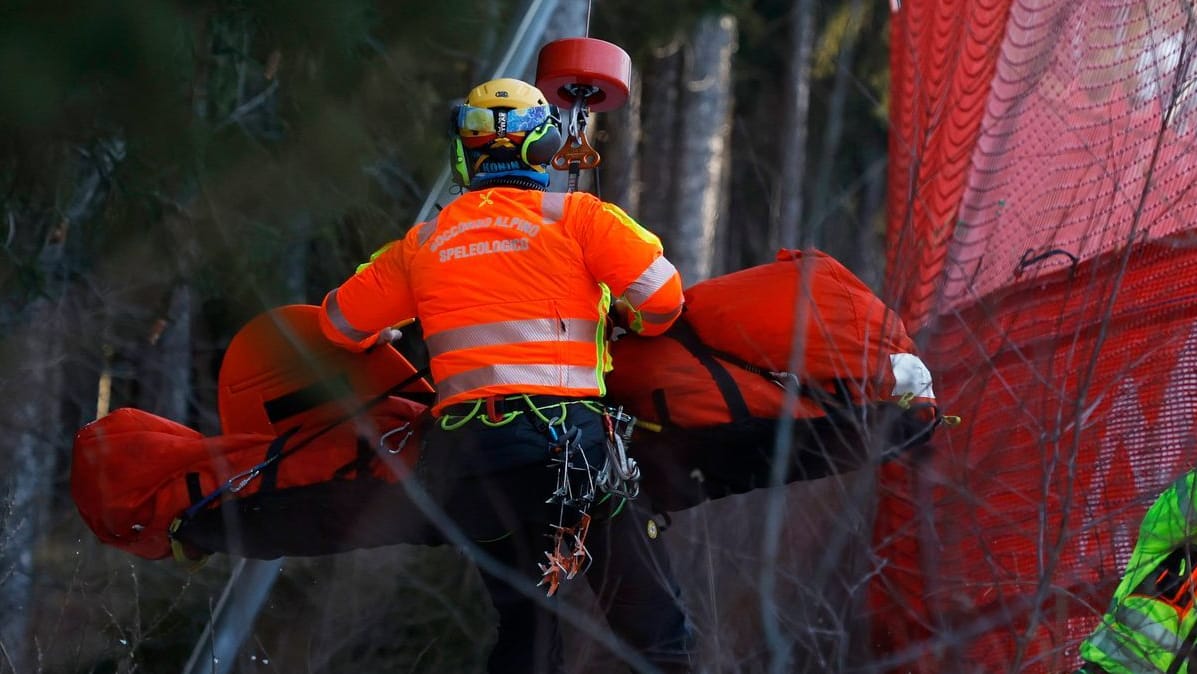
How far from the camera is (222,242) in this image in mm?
4871

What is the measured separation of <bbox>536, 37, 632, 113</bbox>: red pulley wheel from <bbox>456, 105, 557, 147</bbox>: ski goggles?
0.66ft

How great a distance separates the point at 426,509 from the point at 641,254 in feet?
2.89

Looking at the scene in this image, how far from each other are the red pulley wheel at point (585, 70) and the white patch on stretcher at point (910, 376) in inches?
45.7

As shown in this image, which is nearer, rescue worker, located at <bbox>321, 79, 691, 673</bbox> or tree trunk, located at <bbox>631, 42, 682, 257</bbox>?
rescue worker, located at <bbox>321, 79, 691, 673</bbox>

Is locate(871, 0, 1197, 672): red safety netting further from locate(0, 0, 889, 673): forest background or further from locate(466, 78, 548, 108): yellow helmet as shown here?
locate(466, 78, 548, 108): yellow helmet

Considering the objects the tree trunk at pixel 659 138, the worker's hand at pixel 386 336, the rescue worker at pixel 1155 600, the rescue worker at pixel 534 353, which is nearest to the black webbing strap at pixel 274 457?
the worker's hand at pixel 386 336

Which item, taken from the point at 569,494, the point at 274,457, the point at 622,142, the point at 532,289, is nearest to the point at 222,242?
the point at 274,457

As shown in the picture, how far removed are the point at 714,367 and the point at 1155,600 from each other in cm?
131

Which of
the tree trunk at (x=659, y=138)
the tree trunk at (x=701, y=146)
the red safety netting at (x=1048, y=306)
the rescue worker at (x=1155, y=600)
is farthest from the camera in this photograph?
the tree trunk at (x=659, y=138)

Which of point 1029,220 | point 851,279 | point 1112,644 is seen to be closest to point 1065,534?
point 1112,644

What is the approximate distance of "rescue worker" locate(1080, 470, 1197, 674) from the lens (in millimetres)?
3139

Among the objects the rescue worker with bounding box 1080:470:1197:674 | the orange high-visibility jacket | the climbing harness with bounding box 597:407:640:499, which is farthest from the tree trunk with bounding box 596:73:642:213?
the rescue worker with bounding box 1080:470:1197:674

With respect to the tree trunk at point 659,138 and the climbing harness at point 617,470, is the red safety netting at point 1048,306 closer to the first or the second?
the climbing harness at point 617,470

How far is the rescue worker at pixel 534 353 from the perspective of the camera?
3738mm
